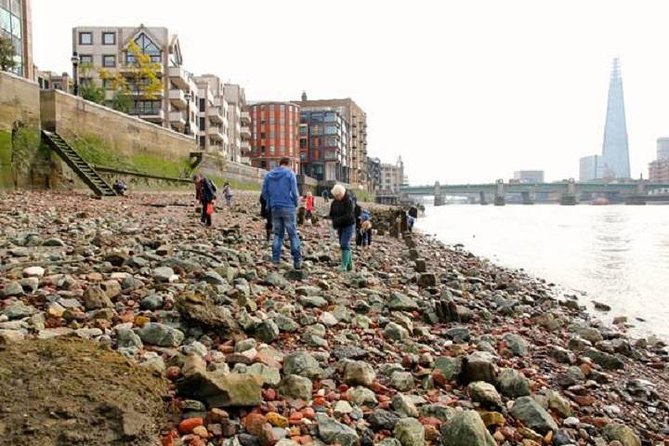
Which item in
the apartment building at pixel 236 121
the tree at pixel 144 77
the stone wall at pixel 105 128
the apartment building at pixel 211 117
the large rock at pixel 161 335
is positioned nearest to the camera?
the large rock at pixel 161 335

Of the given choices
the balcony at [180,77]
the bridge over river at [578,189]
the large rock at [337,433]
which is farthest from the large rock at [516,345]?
the bridge over river at [578,189]

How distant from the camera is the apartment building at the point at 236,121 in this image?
92812 millimetres

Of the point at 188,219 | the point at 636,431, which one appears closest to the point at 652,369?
the point at 636,431

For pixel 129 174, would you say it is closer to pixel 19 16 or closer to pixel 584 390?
pixel 19 16

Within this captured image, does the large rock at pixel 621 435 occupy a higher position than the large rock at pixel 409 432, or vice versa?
the large rock at pixel 409 432

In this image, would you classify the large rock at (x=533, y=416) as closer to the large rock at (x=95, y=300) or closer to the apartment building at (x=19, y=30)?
the large rock at (x=95, y=300)

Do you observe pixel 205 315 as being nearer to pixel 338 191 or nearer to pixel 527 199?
pixel 338 191

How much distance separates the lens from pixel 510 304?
10.6m

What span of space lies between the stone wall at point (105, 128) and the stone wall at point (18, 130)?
1.02 meters

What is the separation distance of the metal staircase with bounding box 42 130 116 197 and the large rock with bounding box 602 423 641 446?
21.9m

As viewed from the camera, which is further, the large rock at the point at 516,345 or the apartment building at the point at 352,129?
the apartment building at the point at 352,129

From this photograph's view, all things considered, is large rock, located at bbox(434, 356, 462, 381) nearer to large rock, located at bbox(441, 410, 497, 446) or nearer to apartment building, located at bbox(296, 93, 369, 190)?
large rock, located at bbox(441, 410, 497, 446)

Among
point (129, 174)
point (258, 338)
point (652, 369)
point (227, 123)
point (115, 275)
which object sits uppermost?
point (227, 123)

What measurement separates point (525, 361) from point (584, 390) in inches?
37.0
